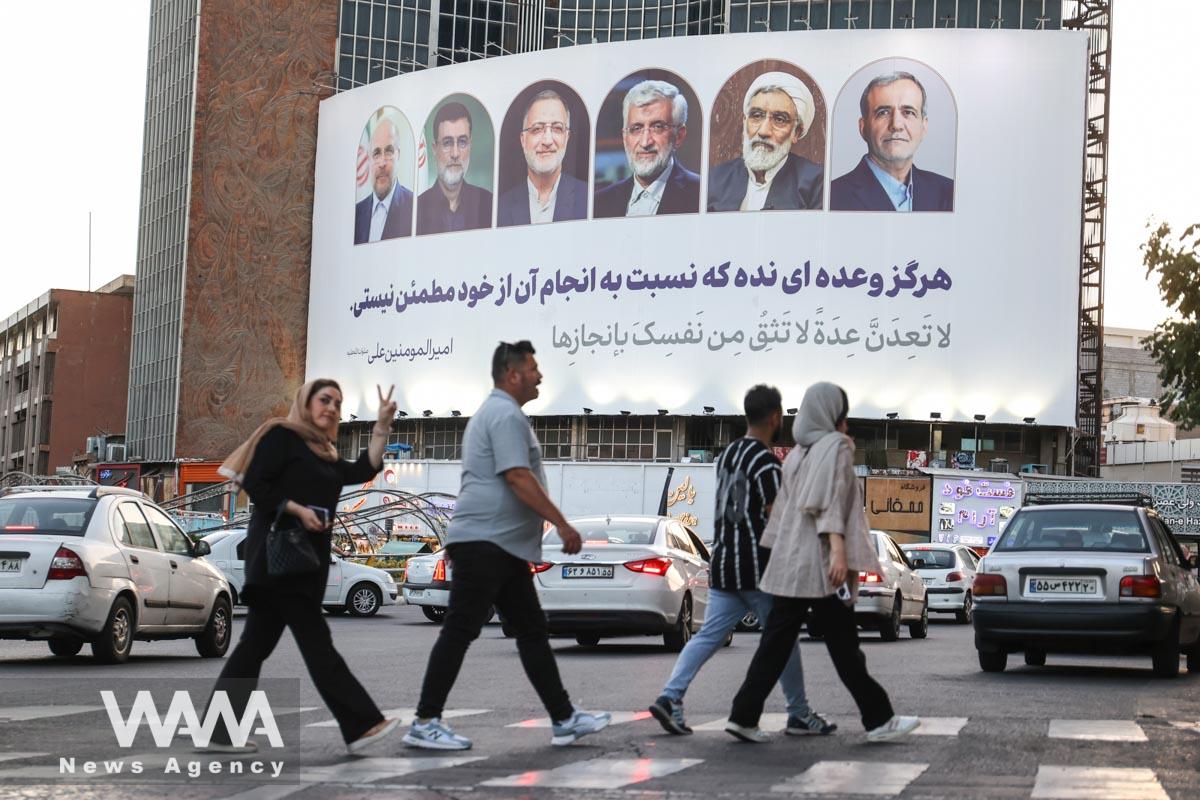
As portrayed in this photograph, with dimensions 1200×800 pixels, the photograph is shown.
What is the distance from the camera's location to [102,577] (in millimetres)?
14133

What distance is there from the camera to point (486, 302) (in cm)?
7319

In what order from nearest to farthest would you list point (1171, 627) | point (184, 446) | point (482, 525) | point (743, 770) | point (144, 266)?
1. point (743, 770)
2. point (482, 525)
3. point (1171, 627)
4. point (184, 446)
5. point (144, 266)

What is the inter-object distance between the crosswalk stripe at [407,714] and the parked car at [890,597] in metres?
10.1

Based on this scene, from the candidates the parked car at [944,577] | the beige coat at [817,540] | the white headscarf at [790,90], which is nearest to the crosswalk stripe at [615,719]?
the beige coat at [817,540]

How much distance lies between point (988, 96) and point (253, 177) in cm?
3333

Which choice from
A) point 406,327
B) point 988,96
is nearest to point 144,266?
point 406,327

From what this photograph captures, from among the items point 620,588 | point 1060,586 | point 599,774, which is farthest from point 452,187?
point 599,774

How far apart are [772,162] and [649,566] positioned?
5249 cm

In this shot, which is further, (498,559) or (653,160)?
(653,160)

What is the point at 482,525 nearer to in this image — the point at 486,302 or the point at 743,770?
the point at 743,770

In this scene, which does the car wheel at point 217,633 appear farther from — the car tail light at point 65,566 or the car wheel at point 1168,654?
the car wheel at point 1168,654

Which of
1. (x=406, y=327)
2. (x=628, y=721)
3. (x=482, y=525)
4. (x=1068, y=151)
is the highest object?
(x=1068, y=151)

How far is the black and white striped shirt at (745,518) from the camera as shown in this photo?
8.80 m

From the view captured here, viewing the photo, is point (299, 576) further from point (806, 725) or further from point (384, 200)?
point (384, 200)
